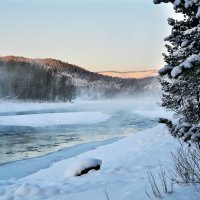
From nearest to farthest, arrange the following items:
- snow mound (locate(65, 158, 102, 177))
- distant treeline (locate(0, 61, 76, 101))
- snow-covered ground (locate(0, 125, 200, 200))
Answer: snow-covered ground (locate(0, 125, 200, 200))
snow mound (locate(65, 158, 102, 177))
distant treeline (locate(0, 61, 76, 101))

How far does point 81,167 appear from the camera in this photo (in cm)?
1068

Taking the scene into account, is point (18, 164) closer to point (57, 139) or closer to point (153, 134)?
point (153, 134)

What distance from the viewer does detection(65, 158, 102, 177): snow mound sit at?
10562mm

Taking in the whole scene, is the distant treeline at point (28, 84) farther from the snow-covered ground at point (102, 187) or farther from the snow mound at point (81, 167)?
the snow-covered ground at point (102, 187)

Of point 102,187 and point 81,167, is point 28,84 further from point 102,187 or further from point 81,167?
point 102,187

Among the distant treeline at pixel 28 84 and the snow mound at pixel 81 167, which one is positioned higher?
the distant treeline at pixel 28 84

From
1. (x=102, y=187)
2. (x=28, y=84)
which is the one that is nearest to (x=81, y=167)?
(x=102, y=187)

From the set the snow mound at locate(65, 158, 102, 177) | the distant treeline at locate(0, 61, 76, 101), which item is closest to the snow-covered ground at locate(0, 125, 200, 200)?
the snow mound at locate(65, 158, 102, 177)

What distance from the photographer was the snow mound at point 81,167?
10.6m

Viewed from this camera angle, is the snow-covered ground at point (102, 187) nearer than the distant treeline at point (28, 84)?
Yes

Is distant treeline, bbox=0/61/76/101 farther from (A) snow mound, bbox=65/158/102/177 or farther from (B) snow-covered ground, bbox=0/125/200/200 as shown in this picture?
(B) snow-covered ground, bbox=0/125/200/200

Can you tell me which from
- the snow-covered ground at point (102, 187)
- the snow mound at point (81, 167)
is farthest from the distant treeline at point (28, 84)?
the snow-covered ground at point (102, 187)

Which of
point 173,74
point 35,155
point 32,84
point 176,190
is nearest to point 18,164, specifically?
point 35,155

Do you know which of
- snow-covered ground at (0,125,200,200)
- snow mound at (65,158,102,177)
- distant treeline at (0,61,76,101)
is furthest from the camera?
distant treeline at (0,61,76,101)
